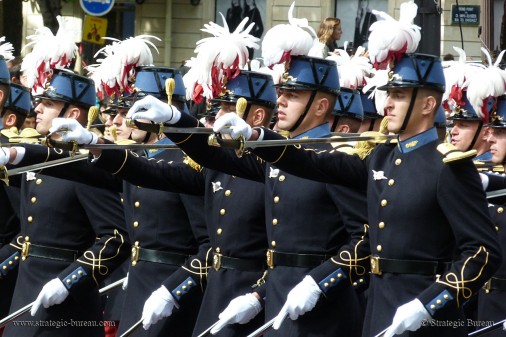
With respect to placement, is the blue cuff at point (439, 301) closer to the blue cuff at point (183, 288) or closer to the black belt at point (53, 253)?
the blue cuff at point (183, 288)

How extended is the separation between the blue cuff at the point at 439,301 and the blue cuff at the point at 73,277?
2.72 m

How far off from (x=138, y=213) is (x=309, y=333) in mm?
1663

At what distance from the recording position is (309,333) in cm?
828

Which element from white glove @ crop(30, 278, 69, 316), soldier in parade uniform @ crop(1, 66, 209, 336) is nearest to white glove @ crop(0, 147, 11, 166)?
soldier in parade uniform @ crop(1, 66, 209, 336)

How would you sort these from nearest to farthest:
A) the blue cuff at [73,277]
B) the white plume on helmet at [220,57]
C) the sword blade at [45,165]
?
1. the sword blade at [45,165]
2. the white plume on helmet at [220,57]
3. the blue cuff at [73,277]

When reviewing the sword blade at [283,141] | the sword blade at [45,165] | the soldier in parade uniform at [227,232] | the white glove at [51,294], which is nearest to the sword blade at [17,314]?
the white glove at [51,294]

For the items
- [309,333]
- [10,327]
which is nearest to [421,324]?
[309,333]

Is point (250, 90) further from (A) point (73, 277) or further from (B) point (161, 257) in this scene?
(A) point (73, 277)

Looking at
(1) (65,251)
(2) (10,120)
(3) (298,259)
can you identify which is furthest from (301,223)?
(2) (10,120)

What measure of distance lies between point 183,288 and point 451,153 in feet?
7.39

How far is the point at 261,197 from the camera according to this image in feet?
29.3

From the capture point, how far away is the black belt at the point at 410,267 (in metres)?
7.59

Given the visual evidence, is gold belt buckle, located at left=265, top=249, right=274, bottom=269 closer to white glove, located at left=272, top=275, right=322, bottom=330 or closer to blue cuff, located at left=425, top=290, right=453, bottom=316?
white glove, located at left=272, top=275, right=322, bottom=330

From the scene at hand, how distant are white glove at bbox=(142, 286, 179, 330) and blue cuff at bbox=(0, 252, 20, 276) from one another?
4.94ft
